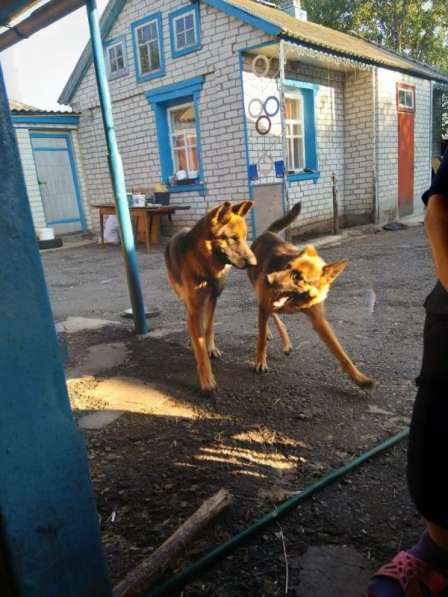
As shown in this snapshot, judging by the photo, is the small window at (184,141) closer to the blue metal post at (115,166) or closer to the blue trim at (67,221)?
the blue trim at (67,221)

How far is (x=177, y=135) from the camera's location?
10.7m

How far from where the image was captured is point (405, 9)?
71.3 ft

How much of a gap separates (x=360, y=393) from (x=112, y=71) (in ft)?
37.6

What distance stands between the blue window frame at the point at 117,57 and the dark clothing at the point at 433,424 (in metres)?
11.8

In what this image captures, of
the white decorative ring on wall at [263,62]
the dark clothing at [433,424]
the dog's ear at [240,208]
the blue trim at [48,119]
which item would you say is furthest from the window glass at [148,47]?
the dark clothing at [433,424]

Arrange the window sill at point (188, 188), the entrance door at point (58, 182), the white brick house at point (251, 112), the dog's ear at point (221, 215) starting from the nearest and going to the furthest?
the dog's ear at point (221, 215)
the white brick house at point (251, 112)
the window sill at point (188, 188)
the entrance door at point (58, 182)

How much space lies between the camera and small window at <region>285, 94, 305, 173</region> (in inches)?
408

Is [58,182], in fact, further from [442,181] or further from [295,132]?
[442,181]

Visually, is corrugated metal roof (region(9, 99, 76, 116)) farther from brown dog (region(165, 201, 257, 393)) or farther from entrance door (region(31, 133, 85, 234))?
brown dog (region(165, 201, 257, 393))

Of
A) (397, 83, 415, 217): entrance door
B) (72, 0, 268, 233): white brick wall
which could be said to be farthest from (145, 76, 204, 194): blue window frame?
(397, 83, 415, 217): entrance door

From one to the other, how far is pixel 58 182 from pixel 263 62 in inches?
276

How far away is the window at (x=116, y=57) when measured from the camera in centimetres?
1105

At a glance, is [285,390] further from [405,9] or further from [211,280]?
[405,9]

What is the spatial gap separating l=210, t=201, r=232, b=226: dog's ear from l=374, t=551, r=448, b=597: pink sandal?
187 centimetres
